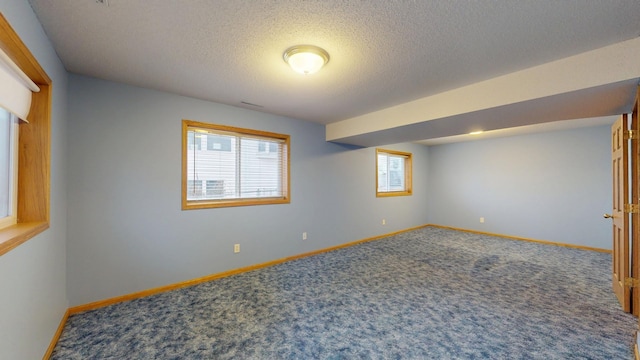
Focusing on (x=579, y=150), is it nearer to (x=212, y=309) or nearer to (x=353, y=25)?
(x=353, y=25)

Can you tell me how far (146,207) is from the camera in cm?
274

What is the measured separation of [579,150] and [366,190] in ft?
13.2

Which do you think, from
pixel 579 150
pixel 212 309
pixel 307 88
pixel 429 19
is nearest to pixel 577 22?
pixel 429 19

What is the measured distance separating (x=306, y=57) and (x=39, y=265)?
2.37 metres

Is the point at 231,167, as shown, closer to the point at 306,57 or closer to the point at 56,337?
the point at 306,57

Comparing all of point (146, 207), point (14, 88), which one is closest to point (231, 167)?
point (146, 207)

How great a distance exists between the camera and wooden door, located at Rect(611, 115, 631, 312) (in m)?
2.35

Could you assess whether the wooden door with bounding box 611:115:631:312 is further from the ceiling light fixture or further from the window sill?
the window sill

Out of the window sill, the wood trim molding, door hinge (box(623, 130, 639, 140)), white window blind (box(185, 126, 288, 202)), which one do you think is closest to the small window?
the wood trim molding

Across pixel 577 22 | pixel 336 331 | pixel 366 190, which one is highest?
pixel 577 22

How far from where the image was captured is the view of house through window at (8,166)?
5.02ft

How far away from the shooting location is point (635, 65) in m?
1.74

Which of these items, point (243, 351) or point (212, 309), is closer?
point (243, 351)

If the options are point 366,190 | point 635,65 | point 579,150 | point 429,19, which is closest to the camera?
point 429,19
